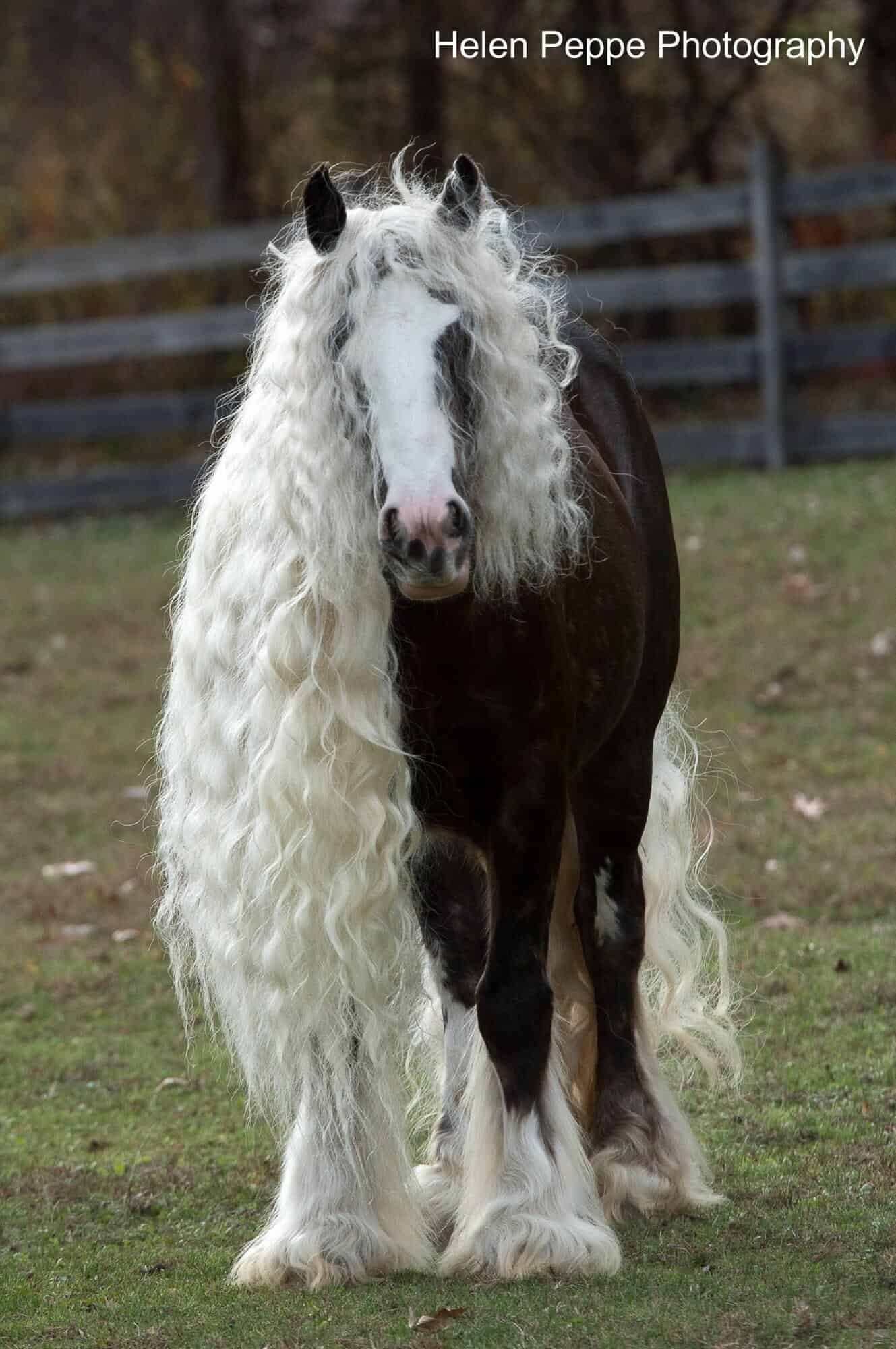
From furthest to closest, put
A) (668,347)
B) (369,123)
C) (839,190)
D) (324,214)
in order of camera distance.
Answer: (369,123) → (668,347) → (839,190) → (324,214)

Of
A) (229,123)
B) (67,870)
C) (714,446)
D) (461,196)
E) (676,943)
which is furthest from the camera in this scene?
(229,123)

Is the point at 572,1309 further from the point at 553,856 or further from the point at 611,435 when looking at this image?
the point at 611,435

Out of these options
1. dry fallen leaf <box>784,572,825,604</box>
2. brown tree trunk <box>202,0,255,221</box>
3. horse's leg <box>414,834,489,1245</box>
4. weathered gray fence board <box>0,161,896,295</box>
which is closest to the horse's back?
horse's leg <box>414,834,489,1245</box>

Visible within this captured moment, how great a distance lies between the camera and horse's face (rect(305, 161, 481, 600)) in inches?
118

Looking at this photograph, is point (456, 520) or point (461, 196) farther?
point (461, 196)

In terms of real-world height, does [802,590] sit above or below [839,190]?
below

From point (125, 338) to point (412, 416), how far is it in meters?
11.4

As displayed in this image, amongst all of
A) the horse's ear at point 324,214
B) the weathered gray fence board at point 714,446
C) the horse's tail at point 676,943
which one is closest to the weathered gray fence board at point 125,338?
the weathered gray fence board at point 714,446

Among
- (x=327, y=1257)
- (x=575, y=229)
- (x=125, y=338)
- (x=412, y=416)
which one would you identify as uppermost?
(x=575, y=229)

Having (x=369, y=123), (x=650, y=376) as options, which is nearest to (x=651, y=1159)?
(x=650, y=376)

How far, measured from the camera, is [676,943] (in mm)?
4359

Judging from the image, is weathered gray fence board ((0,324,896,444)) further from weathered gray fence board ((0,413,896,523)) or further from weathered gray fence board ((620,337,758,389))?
weathered gray fence board ((0,413,896,523))

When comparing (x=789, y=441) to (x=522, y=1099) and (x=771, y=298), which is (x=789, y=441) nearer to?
(x=771, y=298)

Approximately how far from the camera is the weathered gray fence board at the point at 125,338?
13555mm
